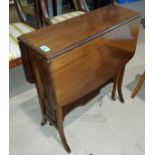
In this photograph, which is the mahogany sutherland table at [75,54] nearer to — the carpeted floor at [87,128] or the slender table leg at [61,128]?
the slender table leg at [61,128]

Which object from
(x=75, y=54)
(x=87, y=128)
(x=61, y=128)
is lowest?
(x=87, y=128)

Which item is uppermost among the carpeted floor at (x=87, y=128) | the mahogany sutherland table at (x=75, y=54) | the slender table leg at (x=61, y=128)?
the mahogany sutherland table at (x=75, y=54)

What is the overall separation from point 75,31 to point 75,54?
0.20 meters

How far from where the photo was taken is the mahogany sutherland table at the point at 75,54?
1065 mm

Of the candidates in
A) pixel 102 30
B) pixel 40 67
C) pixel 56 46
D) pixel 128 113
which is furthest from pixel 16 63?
pixel 128 113

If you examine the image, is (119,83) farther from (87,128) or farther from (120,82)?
(87,128)

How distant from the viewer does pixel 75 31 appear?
1221 millimetres

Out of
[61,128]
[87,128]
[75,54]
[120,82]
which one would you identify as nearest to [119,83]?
[120,82]

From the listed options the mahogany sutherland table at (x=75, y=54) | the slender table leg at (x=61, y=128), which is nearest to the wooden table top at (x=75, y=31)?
the mahogany sutherland table at (x=75, y=54)

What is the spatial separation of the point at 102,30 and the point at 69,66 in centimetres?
31

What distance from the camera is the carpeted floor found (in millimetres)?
1484

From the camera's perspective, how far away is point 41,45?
42.3 inches

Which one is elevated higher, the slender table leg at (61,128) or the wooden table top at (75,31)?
the wooden table top at (75,31)
